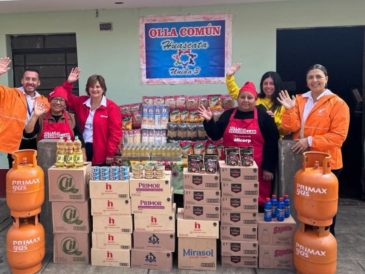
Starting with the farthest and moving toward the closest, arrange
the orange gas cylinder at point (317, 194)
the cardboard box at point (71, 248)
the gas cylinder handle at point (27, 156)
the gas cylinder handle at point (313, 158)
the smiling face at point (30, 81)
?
the smiling face at point (30, 81), the cardboard box at point (71, 248), the gas cylinder handle at point (27, 156), the gas cylinder handle at point (313, 158), the orange gas cylinder at point (317, 194)

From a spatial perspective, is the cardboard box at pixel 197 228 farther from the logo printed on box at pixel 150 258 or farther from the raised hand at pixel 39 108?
the raised hand at pixel 39 108

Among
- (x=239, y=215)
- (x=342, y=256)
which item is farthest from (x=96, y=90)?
(x=342, y=256)

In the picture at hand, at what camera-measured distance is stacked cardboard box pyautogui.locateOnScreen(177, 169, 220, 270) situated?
12.3 ft

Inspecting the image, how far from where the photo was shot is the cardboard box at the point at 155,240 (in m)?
3.80

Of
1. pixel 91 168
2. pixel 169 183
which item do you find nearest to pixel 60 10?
pixel 91 168

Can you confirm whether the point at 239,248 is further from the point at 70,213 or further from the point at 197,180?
the point at 70,213

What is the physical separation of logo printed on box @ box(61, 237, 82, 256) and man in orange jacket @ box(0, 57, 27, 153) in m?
1.25

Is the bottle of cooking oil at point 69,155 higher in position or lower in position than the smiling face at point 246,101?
lower

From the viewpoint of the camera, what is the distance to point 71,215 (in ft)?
12.6

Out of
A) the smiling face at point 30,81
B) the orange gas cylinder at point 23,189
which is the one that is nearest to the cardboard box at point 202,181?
the orange gas cylinder at point 23,189

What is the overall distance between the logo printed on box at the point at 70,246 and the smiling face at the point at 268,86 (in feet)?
8.58

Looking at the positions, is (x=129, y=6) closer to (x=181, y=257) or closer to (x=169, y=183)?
(x=169, y=183)

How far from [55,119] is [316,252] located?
9.82 ft

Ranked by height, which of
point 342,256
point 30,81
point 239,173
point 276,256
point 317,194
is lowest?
point 342,256
